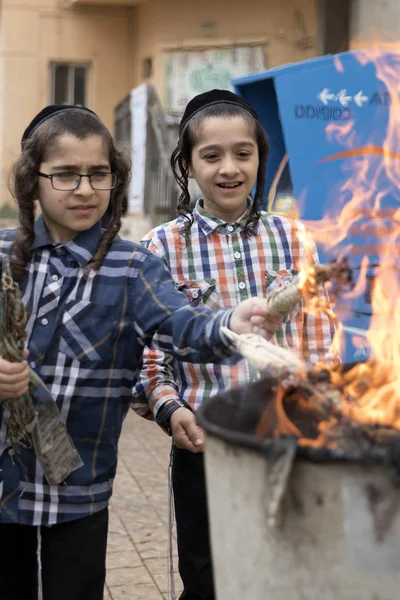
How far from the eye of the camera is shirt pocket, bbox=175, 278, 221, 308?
2.95 metres

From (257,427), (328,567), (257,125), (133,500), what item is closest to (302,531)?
(328,567)

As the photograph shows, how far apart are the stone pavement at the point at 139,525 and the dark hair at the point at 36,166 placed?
196cm

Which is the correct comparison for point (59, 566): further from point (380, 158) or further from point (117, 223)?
point (380, 158)

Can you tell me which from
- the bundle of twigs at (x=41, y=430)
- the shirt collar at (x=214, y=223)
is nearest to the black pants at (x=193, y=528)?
the bundle of twigs at (x=41, y=430)

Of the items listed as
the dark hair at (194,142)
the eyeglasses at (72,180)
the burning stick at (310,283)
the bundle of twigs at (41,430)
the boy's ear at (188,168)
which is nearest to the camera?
the burning stick at (310,283)

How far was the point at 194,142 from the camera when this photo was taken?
3080 mm

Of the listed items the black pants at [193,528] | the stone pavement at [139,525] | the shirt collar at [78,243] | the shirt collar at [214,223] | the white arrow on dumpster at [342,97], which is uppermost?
the white arrow on dumpster at [342,97]

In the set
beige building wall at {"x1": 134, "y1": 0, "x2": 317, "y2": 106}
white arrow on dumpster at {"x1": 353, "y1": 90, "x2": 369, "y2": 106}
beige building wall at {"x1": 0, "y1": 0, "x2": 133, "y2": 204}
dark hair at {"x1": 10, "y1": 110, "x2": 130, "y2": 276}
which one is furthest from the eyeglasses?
beige building wall at {"x1": 0, "y1": 0, "x2": 133, "y2": 204}

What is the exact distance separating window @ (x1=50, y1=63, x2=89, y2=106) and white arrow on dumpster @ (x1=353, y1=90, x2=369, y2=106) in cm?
1087

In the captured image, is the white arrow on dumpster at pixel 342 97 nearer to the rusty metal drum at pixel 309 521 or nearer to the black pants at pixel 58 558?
the black pants at pixel 58 558

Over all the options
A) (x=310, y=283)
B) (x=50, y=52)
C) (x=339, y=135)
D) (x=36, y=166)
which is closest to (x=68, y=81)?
(x=50, y=52)

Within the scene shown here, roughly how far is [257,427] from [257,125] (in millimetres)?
1270

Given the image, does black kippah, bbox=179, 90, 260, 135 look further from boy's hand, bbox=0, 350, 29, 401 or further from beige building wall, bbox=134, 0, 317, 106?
beige building wall, bbox=134, 0, 317, 106

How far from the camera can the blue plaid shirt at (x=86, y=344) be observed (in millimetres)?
2469
